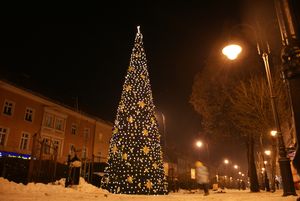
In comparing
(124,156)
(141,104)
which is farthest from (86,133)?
(124,156)

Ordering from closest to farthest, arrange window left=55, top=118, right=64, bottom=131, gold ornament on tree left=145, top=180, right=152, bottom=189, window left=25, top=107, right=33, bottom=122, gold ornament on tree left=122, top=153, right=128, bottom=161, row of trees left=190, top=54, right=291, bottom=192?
1. gold ornament on tree left=145, top=180, right=152, bottom=189
2. gold ornament on tree left=122, top=153, right=128, bottom=161
3. row of trees left=190, top=54, right=291, bottom=192
4. window left=25, top=107, right=33, bottom=122
5. window left=55, top=118, right=64, bottom=131

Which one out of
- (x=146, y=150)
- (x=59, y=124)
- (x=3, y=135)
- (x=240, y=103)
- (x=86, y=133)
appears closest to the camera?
(x=146, y=150)

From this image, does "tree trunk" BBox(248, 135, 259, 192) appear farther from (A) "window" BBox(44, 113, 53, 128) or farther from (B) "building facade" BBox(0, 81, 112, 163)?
(A) "window" BBox(44, 113, 53, 128)

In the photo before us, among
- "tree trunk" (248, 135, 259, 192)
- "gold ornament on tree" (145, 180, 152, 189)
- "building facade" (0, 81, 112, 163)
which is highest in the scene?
"building facade" (0, 81, 112, 163)

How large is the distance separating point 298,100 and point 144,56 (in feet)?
41.5

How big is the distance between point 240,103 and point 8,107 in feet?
68.5

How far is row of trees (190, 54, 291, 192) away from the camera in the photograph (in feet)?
57.7

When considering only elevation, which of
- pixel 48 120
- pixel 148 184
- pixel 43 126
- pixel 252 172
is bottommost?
pixel 148 184

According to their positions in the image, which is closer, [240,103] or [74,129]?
[240,103]

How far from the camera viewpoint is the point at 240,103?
18.4 meters

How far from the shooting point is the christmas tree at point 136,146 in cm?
1377

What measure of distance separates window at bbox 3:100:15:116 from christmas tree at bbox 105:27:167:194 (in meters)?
15.9

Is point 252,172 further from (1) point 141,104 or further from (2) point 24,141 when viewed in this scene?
(2) point 24,141

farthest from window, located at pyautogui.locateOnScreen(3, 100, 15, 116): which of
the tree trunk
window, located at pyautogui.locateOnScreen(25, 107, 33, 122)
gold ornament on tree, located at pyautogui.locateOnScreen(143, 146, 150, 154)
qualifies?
the tree trunk
